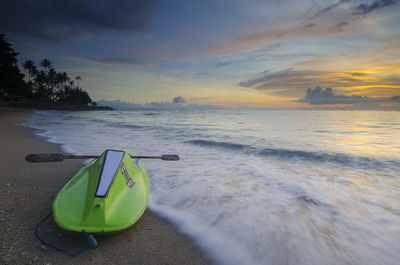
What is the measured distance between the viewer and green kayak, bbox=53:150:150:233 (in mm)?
2303

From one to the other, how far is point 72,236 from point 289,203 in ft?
12.3

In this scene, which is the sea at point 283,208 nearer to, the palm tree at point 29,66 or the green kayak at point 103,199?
the green kayak at point 103,199

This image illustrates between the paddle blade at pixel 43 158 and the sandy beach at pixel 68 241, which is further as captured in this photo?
the paddle blade at pixel 43 158

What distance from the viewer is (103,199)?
2469 millimetres

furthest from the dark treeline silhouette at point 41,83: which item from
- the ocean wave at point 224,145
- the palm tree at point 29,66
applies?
the ocean wave at point 224,145

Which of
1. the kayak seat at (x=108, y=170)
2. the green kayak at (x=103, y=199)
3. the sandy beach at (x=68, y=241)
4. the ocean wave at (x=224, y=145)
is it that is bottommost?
the ocean wave at (x=224, y=145)

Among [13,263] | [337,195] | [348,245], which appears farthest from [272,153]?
[13,263]

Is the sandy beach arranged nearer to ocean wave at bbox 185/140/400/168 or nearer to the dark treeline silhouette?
ocean wave at bbox 185/140/400/168

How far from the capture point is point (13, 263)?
6.72 feet

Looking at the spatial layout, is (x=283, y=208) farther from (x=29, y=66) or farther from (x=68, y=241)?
(x=29, y=66)

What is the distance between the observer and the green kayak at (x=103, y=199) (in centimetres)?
230

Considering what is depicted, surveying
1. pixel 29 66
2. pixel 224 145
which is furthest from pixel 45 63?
pixel 224 145

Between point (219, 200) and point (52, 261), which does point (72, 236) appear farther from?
point (219, 200)

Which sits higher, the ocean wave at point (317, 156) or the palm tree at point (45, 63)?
the palm tree at point (45, 63)
